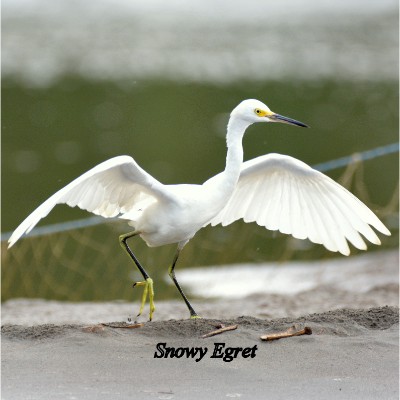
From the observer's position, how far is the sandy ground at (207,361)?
4.81 meters

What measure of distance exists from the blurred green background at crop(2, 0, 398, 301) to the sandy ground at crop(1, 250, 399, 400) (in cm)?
399

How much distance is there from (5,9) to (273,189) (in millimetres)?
32554

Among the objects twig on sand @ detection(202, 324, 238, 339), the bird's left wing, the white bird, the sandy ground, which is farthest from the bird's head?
twig on sand @ detection(202, 324, 238, 339)

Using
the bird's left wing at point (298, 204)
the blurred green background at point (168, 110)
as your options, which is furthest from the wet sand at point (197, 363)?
the blurred green background at point (168, 110)

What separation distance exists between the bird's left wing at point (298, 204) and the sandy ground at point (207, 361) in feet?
2.05

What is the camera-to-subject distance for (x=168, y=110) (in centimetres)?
2022

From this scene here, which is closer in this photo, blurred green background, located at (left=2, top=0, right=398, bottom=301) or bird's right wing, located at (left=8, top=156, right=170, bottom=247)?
bird's right wing, located at (left=8, top=156, right=170, bottom=247)

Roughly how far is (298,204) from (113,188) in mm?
1480

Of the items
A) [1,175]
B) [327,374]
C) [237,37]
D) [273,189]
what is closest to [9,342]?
[327,374]

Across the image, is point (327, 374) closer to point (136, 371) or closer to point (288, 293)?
point (136, 371)

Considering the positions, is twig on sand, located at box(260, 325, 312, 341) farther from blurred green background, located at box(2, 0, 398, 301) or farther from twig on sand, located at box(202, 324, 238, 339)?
blurred green background, located at box(2, 0, 398, 301)

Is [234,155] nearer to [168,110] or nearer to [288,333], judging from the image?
[288,333]

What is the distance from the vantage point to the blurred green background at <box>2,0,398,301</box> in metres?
10.7

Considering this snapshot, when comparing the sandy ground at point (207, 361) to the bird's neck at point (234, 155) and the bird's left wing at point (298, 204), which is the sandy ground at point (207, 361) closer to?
the bird's left wing at point (298, 204)
